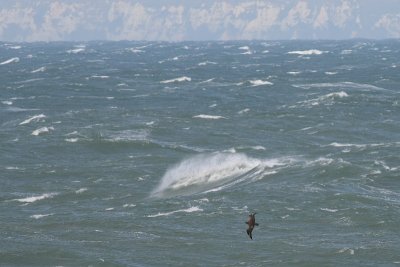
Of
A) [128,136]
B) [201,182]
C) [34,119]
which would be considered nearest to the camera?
[201,182]

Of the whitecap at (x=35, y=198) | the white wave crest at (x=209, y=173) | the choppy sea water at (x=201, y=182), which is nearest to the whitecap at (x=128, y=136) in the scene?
the choppy sea water at (x=201, y=182)

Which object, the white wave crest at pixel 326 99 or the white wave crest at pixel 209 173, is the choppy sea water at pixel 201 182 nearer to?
the white wave crest at pixel 209 173

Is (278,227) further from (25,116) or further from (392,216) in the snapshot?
(25,116)

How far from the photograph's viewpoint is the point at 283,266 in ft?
227

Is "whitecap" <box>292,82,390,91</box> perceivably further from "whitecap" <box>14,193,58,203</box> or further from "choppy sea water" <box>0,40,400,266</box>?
"whitecap" <box>14,193,58,203</box>

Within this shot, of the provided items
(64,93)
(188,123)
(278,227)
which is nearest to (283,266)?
(278,227)

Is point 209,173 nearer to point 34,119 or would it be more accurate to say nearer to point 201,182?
point 201,182

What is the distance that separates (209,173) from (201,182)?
374 cm

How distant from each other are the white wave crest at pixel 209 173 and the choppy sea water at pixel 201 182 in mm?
242

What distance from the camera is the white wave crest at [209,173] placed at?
9744cm

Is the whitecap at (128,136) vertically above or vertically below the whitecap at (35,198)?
above

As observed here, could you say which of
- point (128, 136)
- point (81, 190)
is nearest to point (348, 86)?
point (128, 136)

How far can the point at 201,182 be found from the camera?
333 feet

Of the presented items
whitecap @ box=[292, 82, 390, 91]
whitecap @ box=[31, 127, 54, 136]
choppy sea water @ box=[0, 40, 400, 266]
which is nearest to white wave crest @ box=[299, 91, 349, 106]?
choppy sea water @ box=[0, 40, 400, 266]
